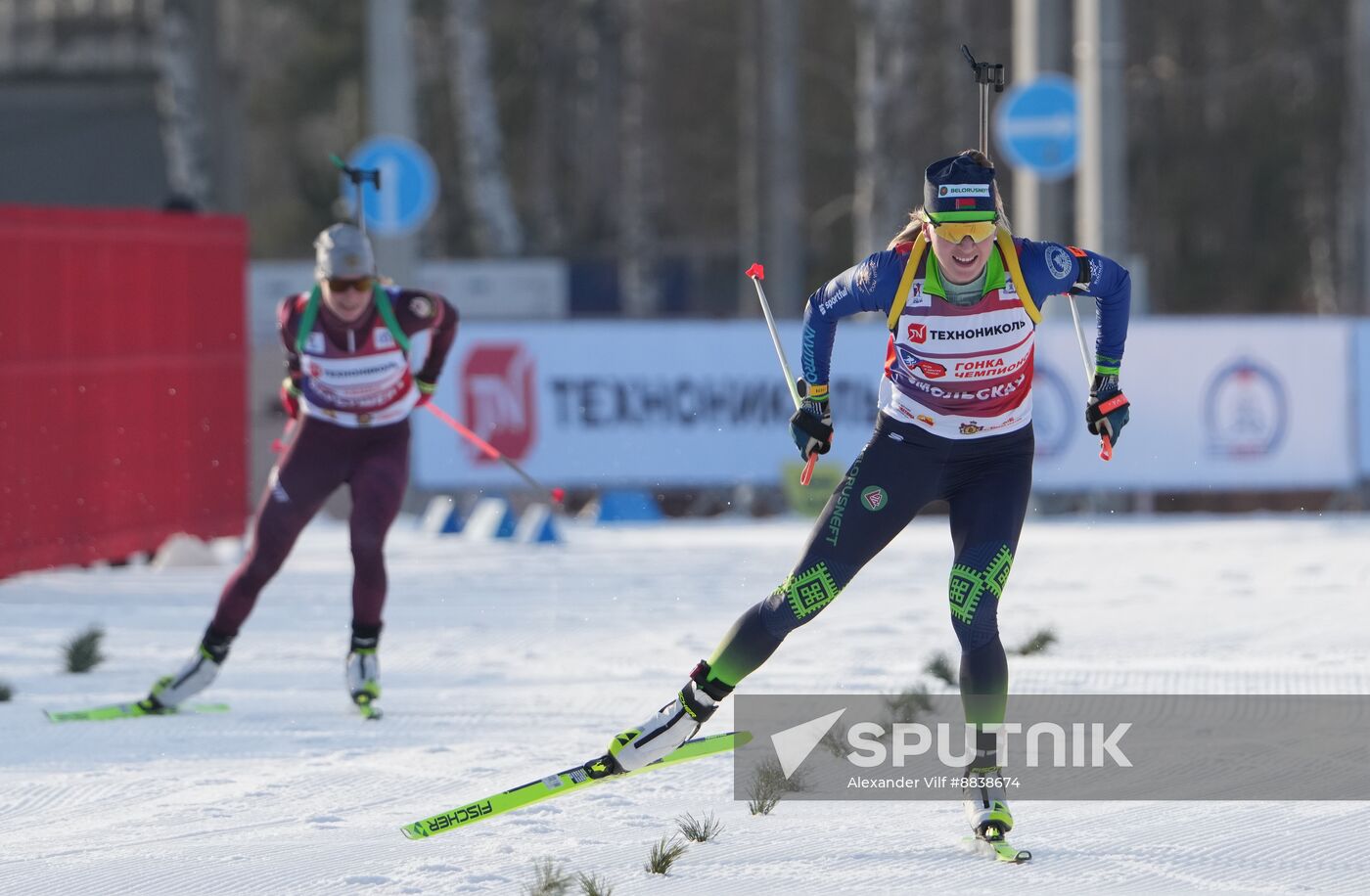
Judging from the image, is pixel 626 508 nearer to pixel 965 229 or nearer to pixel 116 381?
pixel 116 381

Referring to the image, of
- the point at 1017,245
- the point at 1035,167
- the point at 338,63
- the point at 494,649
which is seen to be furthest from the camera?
the point at 338,63

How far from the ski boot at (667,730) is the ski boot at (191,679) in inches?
101

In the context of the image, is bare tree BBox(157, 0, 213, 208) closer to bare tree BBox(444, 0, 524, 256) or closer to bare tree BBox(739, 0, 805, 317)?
bare tree BBox(444, 0, 524, 256)

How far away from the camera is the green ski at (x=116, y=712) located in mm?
8578

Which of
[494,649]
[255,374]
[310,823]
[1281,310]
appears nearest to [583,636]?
[494,649]

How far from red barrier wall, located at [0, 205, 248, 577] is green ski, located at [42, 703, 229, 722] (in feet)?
13.0

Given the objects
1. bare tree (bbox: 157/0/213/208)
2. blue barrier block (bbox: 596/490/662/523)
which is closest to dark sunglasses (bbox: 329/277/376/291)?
blue barrier block (bbox: 596/490/662/523)

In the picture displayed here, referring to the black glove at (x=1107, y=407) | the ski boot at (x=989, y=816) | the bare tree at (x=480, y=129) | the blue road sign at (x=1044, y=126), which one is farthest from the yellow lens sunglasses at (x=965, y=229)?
the bare tree at (x=480, y=129)

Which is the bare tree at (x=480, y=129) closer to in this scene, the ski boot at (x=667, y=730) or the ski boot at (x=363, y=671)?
the ski boot at (x=363, y=671)

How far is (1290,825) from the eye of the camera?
21.3 ft

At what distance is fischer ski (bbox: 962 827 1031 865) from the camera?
6043 mm

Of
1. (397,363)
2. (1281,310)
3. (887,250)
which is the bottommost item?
(1281,310)

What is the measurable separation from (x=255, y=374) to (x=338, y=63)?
24541 mm

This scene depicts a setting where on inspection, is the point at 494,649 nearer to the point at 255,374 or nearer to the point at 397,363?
the point at 397,363
